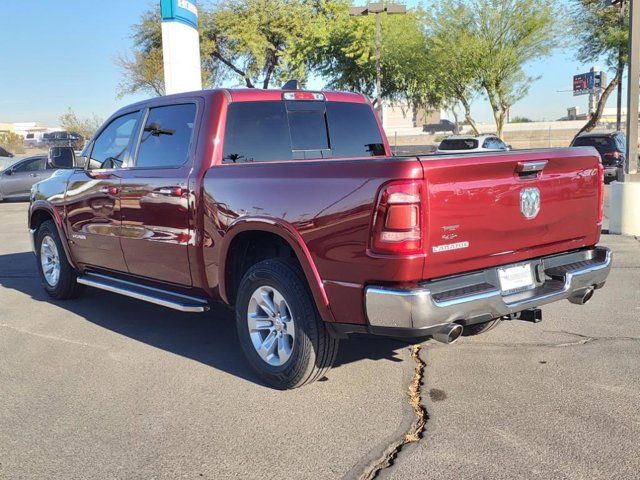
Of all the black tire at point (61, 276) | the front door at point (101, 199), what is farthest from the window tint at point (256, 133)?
the black tire at point (61, 276)

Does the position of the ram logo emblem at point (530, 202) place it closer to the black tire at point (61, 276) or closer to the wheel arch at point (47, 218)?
the wheel arch at point (47, 218)

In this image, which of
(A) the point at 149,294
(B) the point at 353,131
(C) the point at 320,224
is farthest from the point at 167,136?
(C) the point at 320,224

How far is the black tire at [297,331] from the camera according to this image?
404cm

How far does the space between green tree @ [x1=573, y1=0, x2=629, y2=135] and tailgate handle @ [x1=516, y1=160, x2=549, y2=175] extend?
2619 centimetres

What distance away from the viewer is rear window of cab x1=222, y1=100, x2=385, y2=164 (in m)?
4.91

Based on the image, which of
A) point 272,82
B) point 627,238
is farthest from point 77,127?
point 627,238

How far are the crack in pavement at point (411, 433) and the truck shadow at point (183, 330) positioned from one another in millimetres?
483

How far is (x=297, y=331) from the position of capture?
408 cm

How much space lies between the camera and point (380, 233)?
138 inches

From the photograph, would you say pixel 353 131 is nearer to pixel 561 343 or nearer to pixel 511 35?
pixel 561 343

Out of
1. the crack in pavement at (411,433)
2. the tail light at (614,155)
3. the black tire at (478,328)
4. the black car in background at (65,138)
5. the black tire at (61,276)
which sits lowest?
the crack in pavement at (411,433)

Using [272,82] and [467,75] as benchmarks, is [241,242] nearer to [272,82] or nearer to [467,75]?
[467,75]

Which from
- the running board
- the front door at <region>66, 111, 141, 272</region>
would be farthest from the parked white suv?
the running board

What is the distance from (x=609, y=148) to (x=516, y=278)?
1723 cm
